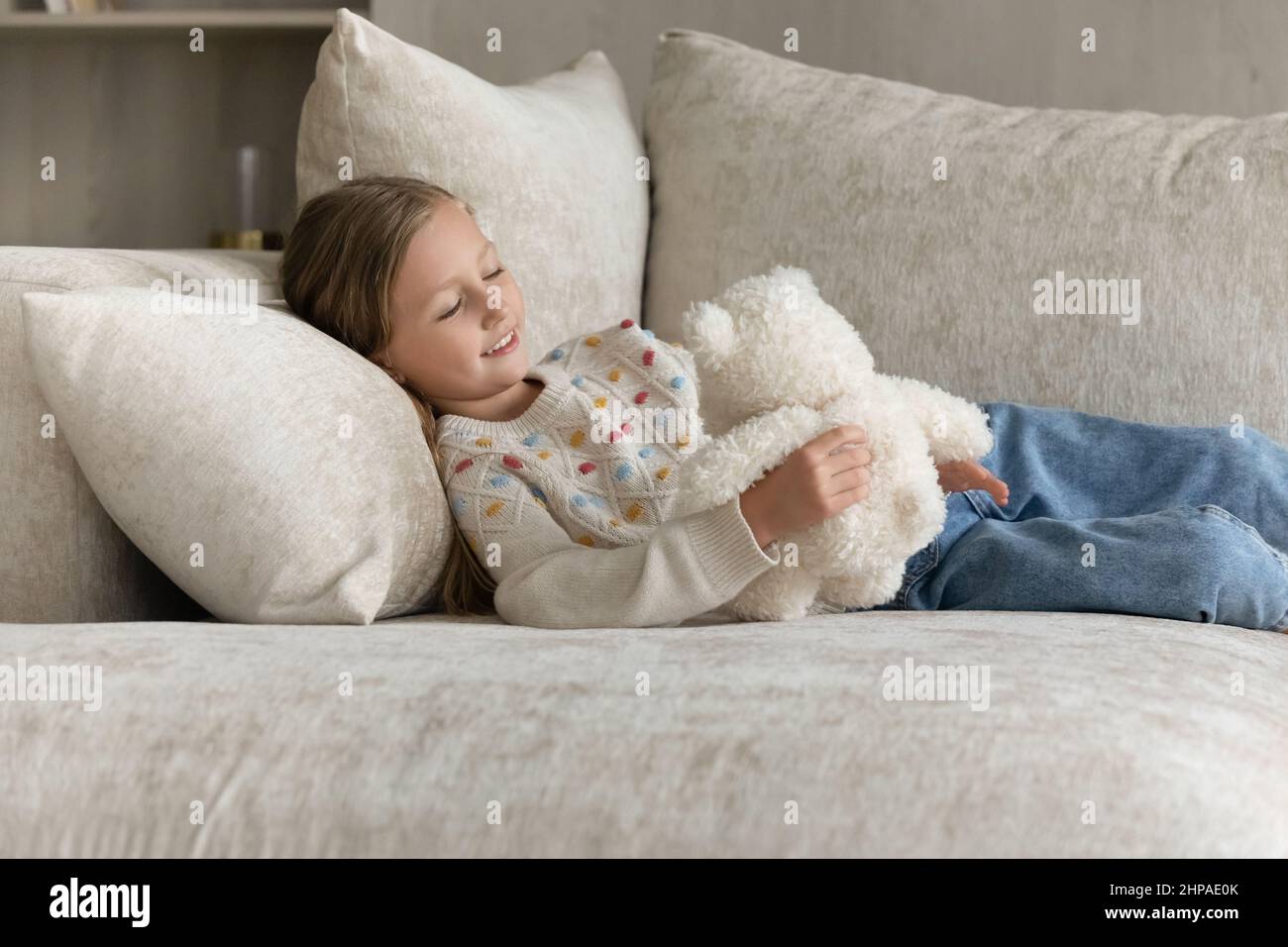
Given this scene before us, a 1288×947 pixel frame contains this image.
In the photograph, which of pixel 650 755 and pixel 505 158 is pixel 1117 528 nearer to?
pixel 650 755

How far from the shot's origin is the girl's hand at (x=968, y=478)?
114 cm

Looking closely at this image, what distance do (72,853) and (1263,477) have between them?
3.53ft

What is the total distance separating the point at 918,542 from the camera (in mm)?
994

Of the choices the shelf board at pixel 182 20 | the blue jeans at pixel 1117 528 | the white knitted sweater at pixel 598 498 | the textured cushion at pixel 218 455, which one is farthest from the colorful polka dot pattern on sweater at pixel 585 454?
the shelf board at pixel 182 20

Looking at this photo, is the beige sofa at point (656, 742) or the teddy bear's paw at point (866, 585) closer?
the beige sofa at point (656, 742)

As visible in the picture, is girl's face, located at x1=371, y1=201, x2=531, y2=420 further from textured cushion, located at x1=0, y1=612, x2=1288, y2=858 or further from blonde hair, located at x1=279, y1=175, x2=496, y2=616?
textured cushion, located at x1=0, y1=612, x2=1288, y2=858

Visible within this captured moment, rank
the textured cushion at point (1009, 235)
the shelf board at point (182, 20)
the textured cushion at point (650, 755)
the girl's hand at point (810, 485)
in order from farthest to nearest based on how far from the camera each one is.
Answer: the shelf board at point (182, 20)
the textured cushion at point (1009, 235)
the girl's hand at point (810, 485)
the textured cushion at point (650, 755)

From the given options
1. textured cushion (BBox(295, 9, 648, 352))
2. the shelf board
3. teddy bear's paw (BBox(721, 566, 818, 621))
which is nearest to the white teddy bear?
teddy bear's paw (BBox(721, 566, 818, 621))

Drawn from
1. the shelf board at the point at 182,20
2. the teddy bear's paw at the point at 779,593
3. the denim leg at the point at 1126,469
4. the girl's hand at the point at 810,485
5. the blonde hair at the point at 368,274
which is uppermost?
the shelf board at the point at 182,20

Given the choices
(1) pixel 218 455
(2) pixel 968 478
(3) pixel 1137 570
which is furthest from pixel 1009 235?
(1) pixel 218 455

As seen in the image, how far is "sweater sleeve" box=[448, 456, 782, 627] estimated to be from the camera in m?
0.97

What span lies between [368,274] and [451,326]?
0.31ft

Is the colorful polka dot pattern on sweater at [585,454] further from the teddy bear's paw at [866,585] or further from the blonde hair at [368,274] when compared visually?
the teddy bear's paw at [866,585]

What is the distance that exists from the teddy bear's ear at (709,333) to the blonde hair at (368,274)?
31cm
